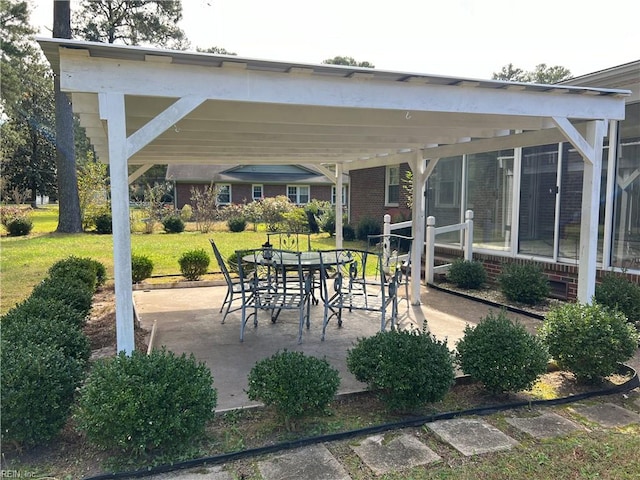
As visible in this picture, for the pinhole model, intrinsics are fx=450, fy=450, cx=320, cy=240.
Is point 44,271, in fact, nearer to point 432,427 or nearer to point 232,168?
point 432,427

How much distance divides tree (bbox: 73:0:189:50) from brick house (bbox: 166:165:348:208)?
32.8ft

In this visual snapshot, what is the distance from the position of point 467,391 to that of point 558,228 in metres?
4.36

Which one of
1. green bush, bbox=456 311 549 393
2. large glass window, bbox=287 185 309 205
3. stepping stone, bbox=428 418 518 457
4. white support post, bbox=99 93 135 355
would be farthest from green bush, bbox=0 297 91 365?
large glass window, bbox=287 185 309 205

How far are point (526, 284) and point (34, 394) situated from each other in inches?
233

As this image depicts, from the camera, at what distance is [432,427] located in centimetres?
297

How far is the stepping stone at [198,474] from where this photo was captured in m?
2.41

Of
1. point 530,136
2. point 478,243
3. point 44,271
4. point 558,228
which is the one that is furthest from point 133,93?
point 44,271

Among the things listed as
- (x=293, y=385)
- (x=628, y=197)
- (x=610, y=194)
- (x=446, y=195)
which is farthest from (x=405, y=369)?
(x=446, y=195)

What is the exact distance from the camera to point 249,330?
5.17 m

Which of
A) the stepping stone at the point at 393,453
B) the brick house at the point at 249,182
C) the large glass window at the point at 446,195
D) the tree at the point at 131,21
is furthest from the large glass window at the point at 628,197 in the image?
the brick house at the point at 249,182

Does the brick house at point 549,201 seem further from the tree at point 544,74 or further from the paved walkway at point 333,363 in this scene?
the tree at point 544,74

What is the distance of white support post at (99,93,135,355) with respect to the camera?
2.91m

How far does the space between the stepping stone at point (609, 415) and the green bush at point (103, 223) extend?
16803 mm

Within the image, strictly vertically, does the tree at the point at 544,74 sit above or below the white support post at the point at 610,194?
above
